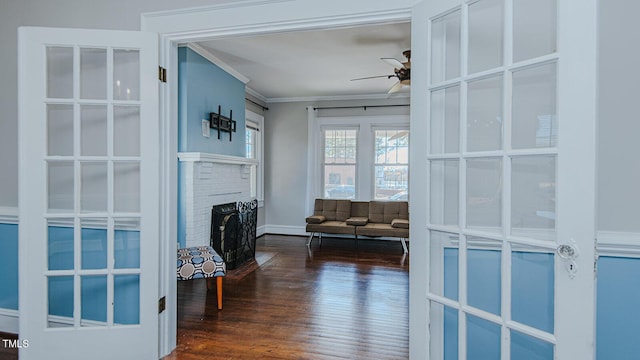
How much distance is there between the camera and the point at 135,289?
2174 millimetres

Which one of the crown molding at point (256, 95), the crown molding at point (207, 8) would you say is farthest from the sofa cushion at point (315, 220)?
the crown molding at point (207, 8)

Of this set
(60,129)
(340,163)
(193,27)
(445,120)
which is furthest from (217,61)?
(445,120)

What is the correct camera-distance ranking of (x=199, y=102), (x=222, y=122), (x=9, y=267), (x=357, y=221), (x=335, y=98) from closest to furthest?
1. (x=9, y=267)
2. (x=199, y=102)
3. (x=222, y=122)
4. (x=357, y=221)
5. (x=335, y=98)

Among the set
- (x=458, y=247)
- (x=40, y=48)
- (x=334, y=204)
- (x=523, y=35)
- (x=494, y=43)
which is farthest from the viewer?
(x=334, y=204)

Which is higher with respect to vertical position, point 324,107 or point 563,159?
point 324,107

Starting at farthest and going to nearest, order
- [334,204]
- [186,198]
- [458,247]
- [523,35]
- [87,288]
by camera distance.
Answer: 1. [334,204]
2. [186,198]
3. [87,288]
4. [458,247]
5. [523,35]

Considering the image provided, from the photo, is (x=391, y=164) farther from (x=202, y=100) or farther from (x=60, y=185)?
(x=60, y=185)

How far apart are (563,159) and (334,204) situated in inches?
205

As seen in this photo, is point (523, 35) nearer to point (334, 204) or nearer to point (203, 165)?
point (203, 165)

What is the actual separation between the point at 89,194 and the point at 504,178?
2378 millimetres

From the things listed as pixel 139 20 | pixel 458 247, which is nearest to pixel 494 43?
pixel 458 247

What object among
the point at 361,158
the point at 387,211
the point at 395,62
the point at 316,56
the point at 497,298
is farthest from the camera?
the point at 361,158

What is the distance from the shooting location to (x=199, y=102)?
4.17m

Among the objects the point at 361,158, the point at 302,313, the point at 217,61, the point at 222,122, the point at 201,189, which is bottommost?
the point at 302,313
